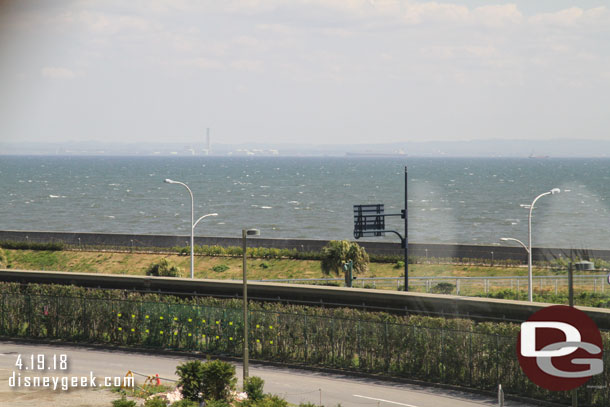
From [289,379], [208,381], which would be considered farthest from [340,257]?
[208,381]

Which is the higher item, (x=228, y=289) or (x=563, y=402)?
(x=228, y=289)

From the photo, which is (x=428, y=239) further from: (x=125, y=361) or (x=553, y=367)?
(x=553, y=367)

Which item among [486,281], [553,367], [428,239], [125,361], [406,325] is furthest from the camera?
[428,239]

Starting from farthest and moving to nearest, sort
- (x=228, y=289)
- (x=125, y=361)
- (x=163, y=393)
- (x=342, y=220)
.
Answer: (x=342, y=220) < (x=228, y=289) < (x=125, y=361) < (x=163, y=393)

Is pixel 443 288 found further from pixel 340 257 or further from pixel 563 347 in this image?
pixel 563 347

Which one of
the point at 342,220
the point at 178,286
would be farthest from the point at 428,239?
the point at 178,286

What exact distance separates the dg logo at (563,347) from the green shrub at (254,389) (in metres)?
8.32

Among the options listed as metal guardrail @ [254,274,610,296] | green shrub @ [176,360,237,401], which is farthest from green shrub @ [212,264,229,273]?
green shrub @ [176,360,237,401]

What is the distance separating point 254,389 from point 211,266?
48523mm

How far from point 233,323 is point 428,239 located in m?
72.4

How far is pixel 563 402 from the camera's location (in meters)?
27.4

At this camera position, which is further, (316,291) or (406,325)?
(316,291)

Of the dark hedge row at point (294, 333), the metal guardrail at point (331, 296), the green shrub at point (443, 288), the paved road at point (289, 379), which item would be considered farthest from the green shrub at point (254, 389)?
the green shrub at point (443, 288)

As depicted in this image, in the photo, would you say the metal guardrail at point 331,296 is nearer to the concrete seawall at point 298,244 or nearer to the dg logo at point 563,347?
the dg logo at point 563,347
